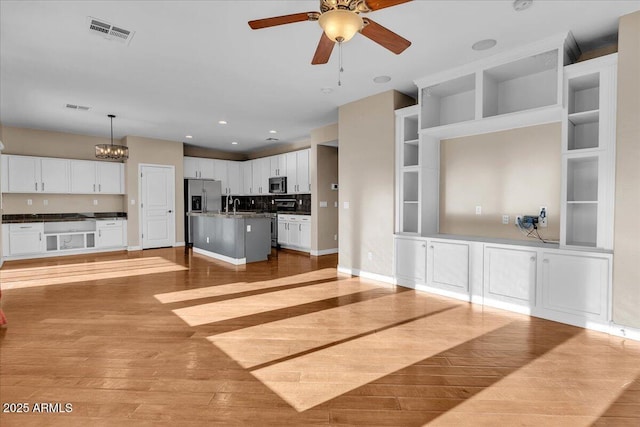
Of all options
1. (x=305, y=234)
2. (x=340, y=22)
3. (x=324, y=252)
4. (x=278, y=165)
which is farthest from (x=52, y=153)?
(x=340, y=22)

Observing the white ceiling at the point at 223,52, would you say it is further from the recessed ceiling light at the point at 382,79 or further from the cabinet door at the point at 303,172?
the cabinet door at the point at 303,172

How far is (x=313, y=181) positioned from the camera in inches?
302

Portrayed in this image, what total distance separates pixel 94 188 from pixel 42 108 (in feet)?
8.05

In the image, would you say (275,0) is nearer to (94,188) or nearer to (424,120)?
(424,120)

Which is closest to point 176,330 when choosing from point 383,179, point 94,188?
point 383,179

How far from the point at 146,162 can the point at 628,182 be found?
8.81 meters

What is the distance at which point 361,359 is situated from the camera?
253 centimetres

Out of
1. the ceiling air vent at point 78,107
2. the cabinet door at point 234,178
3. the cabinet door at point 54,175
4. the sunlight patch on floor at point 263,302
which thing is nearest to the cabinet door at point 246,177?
the cabinet door at point 234,178

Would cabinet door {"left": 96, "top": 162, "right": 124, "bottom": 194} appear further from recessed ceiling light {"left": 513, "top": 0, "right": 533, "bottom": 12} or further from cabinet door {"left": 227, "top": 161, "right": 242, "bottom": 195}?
recessed ceiling light {"left": 513, "top": 0, "right": 533, "bottom": 12}

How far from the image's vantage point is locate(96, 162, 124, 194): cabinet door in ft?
25.6

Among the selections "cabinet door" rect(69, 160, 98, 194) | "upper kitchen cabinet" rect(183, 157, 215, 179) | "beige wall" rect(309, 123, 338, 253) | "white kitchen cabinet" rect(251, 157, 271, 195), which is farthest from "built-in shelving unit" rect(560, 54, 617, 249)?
"cabinet door" rect(69, 160, 98, 194)

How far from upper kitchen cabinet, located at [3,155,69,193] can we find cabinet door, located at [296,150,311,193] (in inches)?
204

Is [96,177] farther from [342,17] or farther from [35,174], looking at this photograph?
[342,17]

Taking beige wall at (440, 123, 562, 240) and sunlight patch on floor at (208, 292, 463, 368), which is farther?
beige wall at (440, 123, 562, 240)
